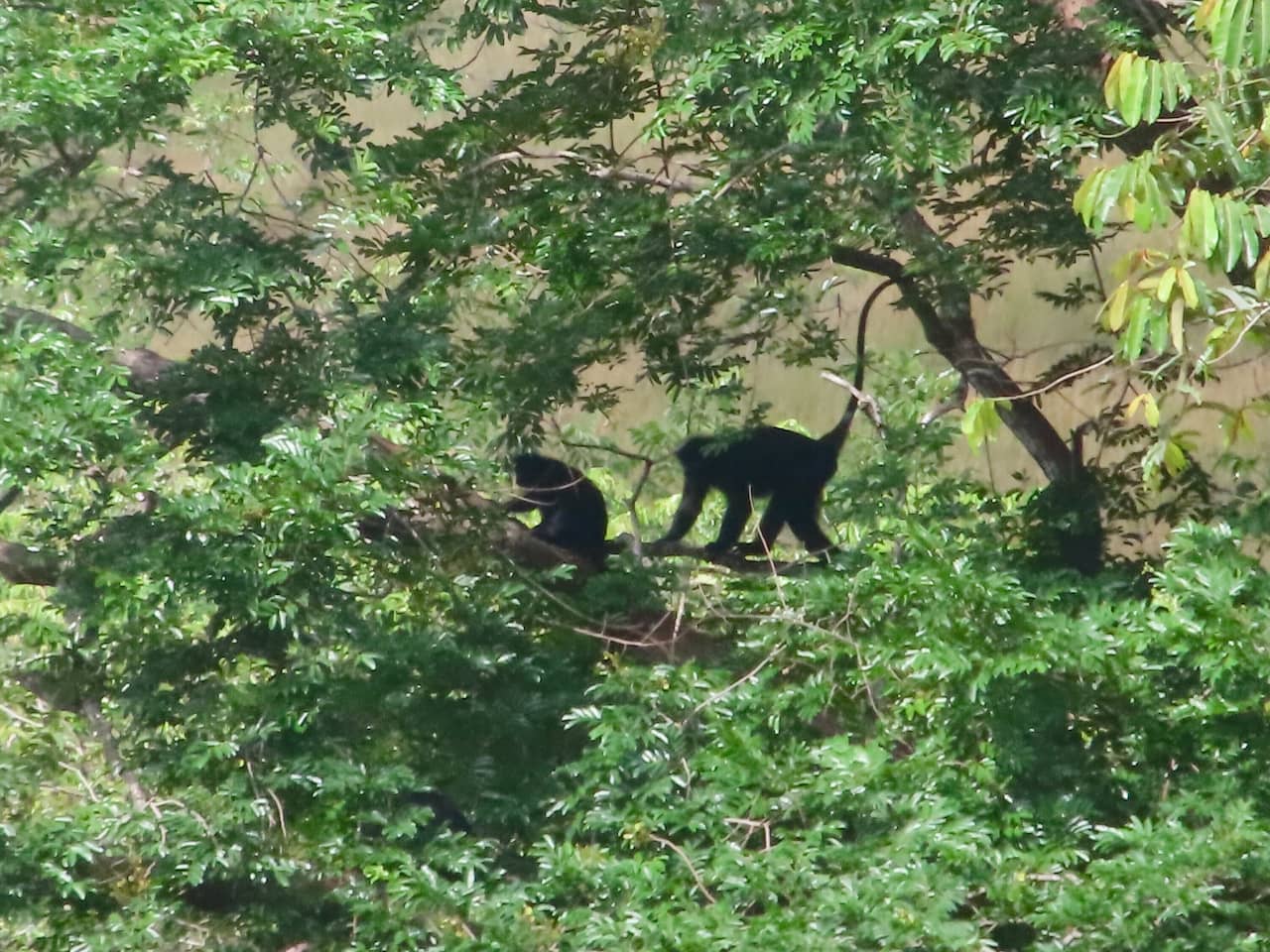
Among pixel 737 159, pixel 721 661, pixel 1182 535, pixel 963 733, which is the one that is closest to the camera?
pixel 1182 535

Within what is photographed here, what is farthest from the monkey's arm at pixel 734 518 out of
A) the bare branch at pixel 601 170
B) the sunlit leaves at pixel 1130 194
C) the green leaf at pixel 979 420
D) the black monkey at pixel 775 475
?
the sunlit leaves at pixel 1130 194

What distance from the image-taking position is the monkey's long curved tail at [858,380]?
595 cm

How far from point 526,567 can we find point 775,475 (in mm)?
2098

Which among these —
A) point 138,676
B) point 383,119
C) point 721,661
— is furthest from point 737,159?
point 383,119

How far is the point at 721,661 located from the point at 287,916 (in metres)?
1.85

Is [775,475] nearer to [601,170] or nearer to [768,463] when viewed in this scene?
[768,463]

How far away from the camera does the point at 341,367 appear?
4941mm

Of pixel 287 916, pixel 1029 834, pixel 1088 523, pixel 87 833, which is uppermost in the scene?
pixel 1088 523

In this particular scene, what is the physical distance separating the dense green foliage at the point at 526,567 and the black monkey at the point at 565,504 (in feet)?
3.42

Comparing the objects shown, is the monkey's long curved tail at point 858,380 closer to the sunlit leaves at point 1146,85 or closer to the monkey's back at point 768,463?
the monkey's back at point 768,463

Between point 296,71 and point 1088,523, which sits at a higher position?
point 296,71

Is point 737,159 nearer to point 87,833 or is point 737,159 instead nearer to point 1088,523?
point 1088,523

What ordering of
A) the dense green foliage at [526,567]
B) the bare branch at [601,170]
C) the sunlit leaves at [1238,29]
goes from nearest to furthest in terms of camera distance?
the sunlit leaves at [1238,29]
the dense green foliage at [526,567]
the bare branch at [601,170]

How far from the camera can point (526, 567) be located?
5.79m
